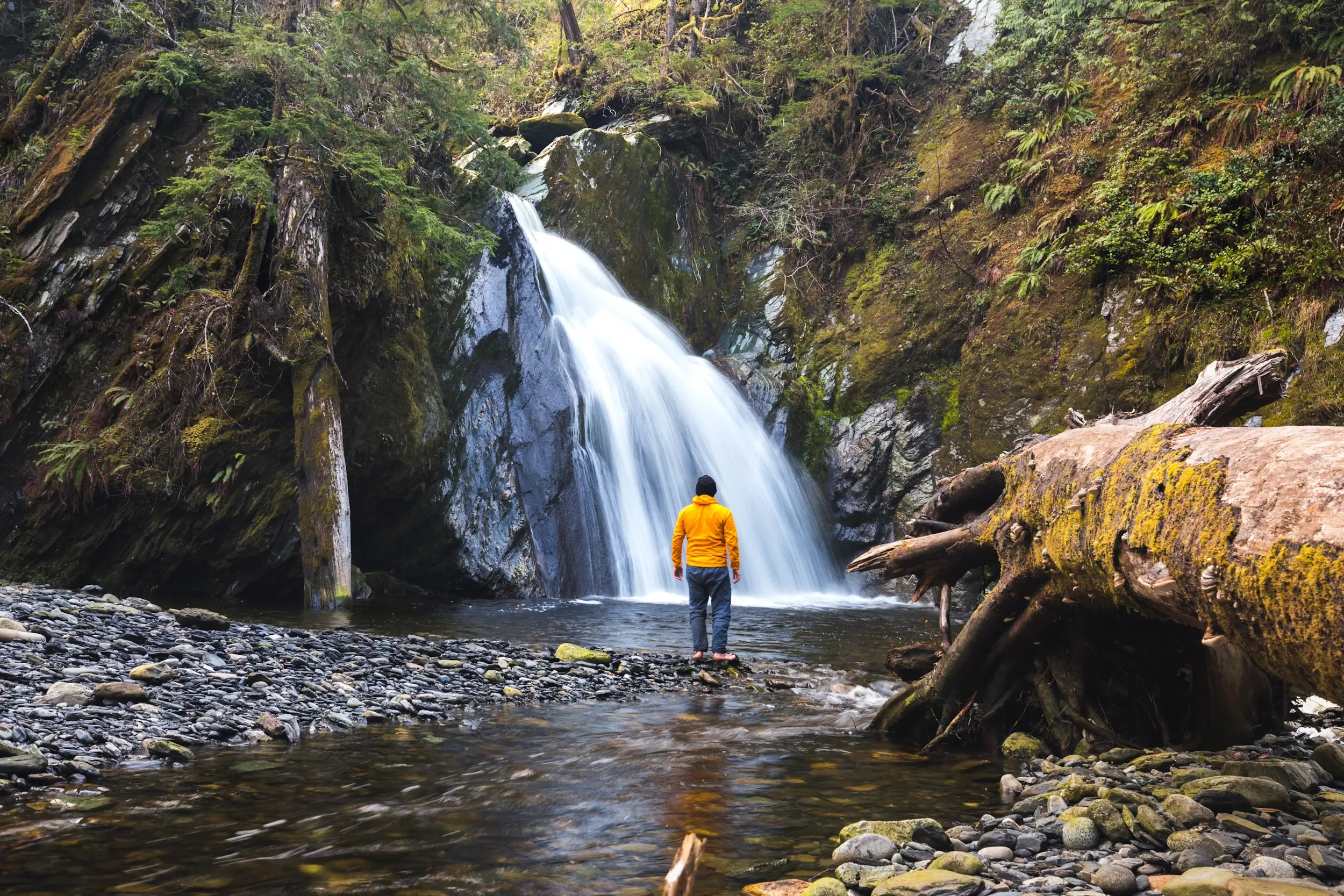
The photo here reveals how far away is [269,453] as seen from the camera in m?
12.5

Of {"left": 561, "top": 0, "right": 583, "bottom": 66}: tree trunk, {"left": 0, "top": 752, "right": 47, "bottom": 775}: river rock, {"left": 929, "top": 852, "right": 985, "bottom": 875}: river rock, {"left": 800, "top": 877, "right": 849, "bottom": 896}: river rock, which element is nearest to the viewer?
{"left": 800, "top": 877, "right": 849, "bottom": 896}: river rock

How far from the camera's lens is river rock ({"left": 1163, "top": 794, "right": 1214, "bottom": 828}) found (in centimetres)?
347

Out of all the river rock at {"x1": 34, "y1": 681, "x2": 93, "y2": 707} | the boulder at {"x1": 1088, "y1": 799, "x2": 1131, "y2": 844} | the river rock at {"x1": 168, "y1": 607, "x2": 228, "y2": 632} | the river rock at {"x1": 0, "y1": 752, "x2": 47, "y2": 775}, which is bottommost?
the boulder at {"x1": 1088, "y1": 799, "x2": 1131, "y2": 844}

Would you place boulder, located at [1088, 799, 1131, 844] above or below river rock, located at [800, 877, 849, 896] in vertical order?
above

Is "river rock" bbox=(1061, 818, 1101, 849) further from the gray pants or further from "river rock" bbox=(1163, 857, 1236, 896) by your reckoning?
the gray pants

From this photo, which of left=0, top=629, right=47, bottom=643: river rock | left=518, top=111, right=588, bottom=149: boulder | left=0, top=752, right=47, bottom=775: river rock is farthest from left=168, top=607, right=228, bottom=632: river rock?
left=518, top=111, right=588, bottom=149: boulder

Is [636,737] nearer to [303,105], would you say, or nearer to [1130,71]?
[303,105]

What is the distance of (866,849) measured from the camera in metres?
3.51

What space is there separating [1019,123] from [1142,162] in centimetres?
474

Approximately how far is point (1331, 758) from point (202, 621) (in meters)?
8.79

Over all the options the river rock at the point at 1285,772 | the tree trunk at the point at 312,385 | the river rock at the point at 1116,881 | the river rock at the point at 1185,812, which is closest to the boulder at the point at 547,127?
the tree trunk at the point at 312,385

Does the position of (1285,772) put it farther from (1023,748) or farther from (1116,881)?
(1116,881)

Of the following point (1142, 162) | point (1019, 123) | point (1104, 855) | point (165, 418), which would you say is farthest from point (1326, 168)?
point (165, 418)

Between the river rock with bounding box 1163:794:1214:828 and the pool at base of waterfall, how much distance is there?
34.9 inches
